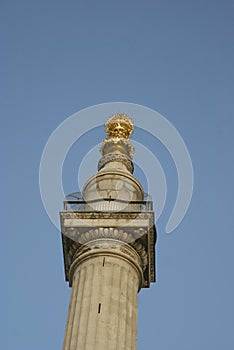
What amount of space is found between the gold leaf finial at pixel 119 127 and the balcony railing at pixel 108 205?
25.1ft

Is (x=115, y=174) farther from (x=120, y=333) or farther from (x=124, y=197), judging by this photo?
(x=120, y=333)

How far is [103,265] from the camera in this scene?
31.7 metres

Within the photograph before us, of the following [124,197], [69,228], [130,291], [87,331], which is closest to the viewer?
[87,331]

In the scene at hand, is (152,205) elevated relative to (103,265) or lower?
elevated

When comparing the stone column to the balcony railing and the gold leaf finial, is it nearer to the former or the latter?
the balcony railing

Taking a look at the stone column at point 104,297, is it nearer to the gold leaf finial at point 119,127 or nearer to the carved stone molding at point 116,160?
the carved stone molding at point 116,160

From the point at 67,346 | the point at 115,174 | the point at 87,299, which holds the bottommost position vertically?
the point at 67,346

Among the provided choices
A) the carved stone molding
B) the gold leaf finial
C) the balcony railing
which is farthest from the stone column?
the gold leaf finial

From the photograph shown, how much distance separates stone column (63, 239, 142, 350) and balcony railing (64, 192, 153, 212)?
2039 millimetres

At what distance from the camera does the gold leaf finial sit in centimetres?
4225

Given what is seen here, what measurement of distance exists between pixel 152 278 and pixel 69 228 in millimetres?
4288

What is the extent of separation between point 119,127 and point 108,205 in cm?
877

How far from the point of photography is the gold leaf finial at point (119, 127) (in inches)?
1663

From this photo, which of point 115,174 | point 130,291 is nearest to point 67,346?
point 130,291
